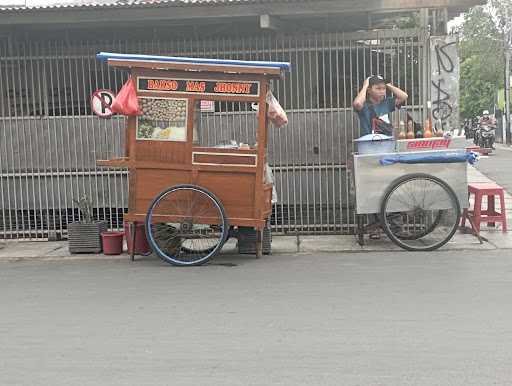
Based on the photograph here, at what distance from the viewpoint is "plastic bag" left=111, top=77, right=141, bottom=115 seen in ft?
24.1

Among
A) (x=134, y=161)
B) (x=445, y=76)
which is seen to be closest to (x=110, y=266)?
(x=134, y=161)

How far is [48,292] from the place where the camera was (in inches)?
257

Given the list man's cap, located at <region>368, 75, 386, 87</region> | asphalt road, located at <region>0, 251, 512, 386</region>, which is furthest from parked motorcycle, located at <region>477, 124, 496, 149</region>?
asphalt road, located at <region>0, 251, 512, 386</region>

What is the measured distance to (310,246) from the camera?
28.3 ft

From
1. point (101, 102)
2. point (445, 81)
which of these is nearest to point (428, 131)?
point (445, 81)

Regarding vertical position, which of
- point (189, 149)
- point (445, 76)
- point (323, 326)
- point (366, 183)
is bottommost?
point (323, 326)

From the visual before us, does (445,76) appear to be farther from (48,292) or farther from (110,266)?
(48,292)

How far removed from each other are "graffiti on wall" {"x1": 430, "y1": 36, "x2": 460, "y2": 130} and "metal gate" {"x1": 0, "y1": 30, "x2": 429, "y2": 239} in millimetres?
129

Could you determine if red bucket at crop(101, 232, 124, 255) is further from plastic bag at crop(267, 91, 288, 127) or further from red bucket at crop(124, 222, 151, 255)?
plastic bag at crop(267, 91, 288, 127)

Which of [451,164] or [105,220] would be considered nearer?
[451,164]

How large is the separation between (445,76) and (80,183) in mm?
5304

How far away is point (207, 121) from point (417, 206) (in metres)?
3.15

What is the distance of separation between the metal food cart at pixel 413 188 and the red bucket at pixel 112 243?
305 centimetres

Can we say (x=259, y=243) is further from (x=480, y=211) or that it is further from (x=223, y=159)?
(x=480, y=211)
